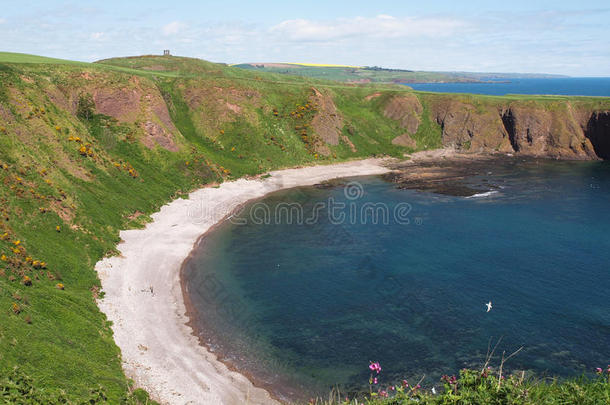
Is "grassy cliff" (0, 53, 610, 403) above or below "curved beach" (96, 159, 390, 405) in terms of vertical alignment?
above

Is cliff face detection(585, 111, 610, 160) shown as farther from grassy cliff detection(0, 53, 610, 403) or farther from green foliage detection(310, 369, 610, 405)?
green foliage detection(310, 369, 610, 405)

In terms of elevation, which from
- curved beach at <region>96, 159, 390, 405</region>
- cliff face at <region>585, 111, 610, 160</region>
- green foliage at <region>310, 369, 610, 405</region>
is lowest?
curved beach at <region>96, 159, 390, 405</region>

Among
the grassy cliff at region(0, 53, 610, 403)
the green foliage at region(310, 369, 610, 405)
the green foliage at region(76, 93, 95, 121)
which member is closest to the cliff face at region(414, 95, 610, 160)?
the grassy cliff at region(0, 53, 610, 403)

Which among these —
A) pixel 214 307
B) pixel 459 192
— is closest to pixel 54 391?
pixel 214 307

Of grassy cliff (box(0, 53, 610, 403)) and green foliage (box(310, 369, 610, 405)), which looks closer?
green foliage (box(310, 369, 610, 405))

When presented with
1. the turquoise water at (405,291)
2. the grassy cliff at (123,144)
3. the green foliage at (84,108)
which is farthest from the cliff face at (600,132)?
the green foliage at (84,108)

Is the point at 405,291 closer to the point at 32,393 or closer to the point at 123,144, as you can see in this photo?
the point at 32,393

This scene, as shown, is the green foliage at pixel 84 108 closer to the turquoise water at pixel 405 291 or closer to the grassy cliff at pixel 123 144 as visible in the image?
the grassy cliff at pixel 123 144
